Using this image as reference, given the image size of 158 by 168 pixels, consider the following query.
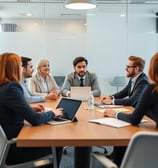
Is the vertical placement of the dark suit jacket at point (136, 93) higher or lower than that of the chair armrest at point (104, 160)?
higher

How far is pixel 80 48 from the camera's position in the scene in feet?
19.9

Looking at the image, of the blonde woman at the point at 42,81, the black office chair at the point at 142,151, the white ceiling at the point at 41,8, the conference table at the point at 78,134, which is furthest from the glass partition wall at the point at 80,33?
the black office chair at the point at 142,151

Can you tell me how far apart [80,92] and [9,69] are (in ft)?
4.70

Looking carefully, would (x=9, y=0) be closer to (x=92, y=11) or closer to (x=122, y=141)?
(x=92, y=11)

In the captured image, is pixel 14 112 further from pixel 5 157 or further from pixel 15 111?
pixel 5 157

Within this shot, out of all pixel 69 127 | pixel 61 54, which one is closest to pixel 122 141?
pixel 69 127

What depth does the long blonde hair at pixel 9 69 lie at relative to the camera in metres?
2.20

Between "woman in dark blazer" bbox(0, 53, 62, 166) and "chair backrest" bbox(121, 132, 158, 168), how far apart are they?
84 centimetres

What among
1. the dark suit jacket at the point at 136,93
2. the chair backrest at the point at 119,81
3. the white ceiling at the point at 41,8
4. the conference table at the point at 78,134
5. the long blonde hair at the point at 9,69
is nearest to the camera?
the conference table at the point at 78,134

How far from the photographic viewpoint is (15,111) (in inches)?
82.8

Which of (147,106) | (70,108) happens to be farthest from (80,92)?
(147,106)

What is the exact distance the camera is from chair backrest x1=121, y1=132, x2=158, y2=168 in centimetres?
139

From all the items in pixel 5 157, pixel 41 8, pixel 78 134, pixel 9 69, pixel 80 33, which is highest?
pixel 41 8

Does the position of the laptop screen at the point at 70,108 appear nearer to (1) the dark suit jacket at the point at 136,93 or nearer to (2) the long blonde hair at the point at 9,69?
(2) the long blonde hair at the point at 9,69
